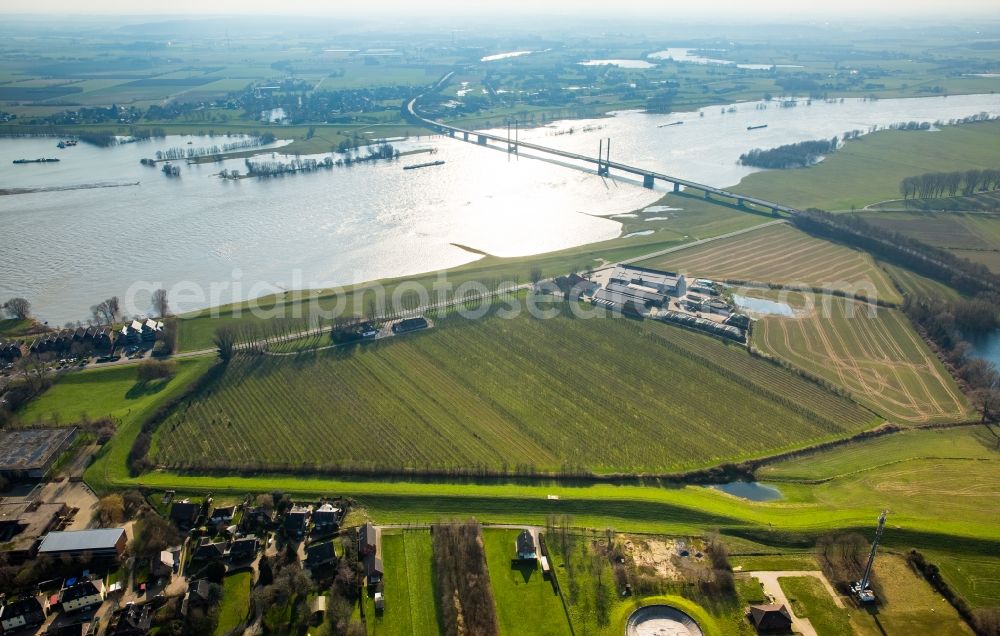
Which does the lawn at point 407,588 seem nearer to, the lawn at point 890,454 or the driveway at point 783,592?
the driveway at point 783,592

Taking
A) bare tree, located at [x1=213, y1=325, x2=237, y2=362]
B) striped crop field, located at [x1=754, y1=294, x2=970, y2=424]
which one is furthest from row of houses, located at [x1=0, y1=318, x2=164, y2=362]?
striped crop field, located at [x1=754, y1=294, x2=970, y2=424]

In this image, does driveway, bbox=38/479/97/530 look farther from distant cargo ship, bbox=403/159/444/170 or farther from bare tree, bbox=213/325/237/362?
distant cargo ship, bbox=403/159/444/170

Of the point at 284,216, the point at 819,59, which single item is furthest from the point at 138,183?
the point at 819,59

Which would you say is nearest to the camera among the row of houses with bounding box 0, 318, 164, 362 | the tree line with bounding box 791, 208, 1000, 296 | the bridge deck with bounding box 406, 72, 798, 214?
the row of houses with bounding box 0, 318, 164, 362

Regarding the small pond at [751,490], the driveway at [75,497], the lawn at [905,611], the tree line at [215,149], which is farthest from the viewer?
the tree line at [215,149]

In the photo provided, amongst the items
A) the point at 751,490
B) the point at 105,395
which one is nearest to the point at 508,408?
the point at 751,490

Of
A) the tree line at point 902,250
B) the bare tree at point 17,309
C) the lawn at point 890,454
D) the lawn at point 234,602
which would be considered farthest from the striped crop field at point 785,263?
the bare tree at point 17,309
